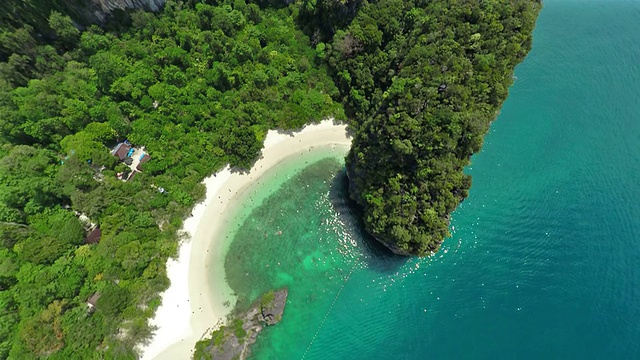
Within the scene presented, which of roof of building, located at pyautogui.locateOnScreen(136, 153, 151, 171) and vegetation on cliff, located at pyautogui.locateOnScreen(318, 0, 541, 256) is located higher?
roof of building, located at pyautogui.locateOnScreen(136, 153, 151, 171)

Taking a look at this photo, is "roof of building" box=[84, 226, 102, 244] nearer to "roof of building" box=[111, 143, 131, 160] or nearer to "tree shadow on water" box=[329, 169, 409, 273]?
"roof of building" box=[111, 143, 131, 160]

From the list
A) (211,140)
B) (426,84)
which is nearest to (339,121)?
(426,84)

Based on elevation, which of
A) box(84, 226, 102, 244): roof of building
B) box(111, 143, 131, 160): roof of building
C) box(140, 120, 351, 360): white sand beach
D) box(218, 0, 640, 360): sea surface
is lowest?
box(218, 0, 640, 360): sea surface

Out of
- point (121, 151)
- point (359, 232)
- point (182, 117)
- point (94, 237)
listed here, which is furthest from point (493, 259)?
point (121, 151)

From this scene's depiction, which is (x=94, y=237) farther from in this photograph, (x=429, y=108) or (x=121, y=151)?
(x=429, y=108)

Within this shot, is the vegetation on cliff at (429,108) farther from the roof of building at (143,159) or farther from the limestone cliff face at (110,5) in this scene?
the limestone cliff face at (110,5)

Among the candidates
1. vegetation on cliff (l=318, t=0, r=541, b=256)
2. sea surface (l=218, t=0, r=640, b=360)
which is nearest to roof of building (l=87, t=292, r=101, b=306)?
sea surface (l=218, t=0, r=640, b=360)
